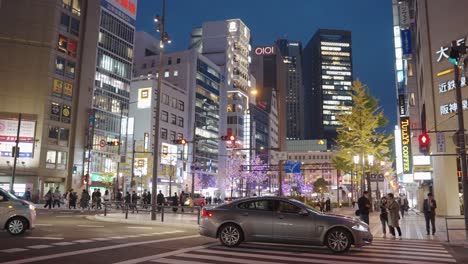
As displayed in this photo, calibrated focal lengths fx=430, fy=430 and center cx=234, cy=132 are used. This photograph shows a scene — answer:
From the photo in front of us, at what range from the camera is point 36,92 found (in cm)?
5997

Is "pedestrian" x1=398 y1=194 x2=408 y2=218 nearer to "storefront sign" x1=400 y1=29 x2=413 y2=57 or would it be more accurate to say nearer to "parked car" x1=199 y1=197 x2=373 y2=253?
"storefront sign" x1=400 y1=29 x2=413 y2=57

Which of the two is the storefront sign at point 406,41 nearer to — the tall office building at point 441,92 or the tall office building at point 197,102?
the tall office building at point 441,92

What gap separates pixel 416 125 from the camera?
1943 inches

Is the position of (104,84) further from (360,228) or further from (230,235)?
(360,228)

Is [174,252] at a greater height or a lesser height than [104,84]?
lesser

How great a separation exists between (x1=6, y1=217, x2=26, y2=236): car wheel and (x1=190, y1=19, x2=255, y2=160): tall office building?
106 metres

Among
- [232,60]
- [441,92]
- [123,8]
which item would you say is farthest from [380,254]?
[232,60]

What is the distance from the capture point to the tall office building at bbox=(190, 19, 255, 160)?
124m

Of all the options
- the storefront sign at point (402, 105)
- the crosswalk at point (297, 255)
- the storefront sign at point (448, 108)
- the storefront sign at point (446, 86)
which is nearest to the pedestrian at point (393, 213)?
the crosswalk at point (297, 255)

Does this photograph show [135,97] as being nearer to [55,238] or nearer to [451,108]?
[451,108]

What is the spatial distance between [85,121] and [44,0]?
60.8 ft

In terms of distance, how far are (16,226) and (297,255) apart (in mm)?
9635

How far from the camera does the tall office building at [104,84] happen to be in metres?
66.9

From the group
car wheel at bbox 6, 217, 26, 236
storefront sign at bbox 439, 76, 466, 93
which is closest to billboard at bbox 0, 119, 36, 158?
car wheel at bbox 6, 217, 26, 236
